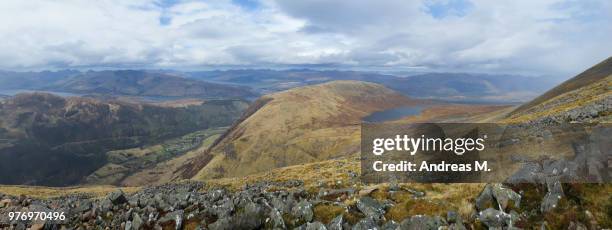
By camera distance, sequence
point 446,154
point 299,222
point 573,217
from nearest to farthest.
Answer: point 573,217 → point 299,222 → point 446,154

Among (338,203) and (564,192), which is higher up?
(564,192)

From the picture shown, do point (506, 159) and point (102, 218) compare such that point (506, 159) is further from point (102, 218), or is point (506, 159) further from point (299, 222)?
point (102, 218)

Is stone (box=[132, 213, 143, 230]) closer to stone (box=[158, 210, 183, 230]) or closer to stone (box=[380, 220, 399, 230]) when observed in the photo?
stone (box=[158, 210, 183, 230])

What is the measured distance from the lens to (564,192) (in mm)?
16453

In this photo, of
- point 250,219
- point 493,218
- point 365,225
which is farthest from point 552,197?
point 250,219

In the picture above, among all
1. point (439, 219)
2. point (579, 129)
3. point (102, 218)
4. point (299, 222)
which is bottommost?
point (102, 218)

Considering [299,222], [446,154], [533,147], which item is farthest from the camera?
[533,147]

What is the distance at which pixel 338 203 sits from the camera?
22.0m

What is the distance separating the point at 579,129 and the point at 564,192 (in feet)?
39.2

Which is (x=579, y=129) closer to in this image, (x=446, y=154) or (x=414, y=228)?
(x=446, y=154)

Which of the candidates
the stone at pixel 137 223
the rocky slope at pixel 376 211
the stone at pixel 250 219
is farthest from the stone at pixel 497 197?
the stone at pixel 137 223

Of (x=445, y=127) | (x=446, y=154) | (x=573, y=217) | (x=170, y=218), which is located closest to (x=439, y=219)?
(x=573, y=217)

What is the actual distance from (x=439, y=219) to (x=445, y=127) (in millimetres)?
13237

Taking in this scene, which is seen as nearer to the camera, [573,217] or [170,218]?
[573,217]
